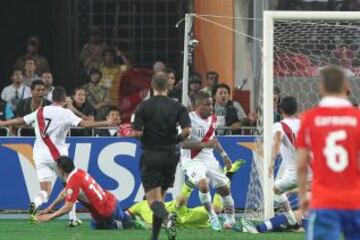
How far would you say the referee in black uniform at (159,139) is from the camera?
1464 cm

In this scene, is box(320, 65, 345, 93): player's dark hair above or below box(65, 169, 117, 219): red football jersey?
above

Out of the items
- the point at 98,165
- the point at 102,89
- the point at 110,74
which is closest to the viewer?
the point at 98,165

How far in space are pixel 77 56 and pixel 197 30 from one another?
243 centimetres

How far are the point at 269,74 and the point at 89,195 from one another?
294 centimetres

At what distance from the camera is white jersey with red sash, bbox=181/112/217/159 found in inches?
674

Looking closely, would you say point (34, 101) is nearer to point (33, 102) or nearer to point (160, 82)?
point (33, 102)

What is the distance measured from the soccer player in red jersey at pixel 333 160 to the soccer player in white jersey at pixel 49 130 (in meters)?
8.26

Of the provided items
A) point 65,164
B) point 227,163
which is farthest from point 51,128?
point 227,163

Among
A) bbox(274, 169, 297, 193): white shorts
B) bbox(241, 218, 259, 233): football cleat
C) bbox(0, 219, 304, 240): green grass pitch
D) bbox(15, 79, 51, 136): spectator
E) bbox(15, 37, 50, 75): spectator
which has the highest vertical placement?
bbox(15, 37, 50, 75): spectator

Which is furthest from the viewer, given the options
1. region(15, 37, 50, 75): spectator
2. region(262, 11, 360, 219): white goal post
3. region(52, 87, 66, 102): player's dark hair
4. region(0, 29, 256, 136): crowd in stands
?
region(15, 37, 50, 75): spectator

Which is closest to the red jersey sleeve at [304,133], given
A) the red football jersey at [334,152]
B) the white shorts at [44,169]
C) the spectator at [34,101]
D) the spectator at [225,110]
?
the red football jersey at [334,152]

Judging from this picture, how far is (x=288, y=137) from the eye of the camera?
1652 cm

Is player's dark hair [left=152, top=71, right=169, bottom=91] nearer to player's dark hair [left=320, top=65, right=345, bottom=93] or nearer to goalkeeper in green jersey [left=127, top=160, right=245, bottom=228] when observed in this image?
goalkeeper in green jersey [left=127, top=160, right=245, bottom=228]

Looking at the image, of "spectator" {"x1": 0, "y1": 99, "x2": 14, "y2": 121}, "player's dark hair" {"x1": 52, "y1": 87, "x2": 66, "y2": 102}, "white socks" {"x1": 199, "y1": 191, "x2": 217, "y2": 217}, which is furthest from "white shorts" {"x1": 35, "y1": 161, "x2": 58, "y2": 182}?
"spectator" {"x1": 0, "y1": 99, "x2": 14, "y2": 121}
